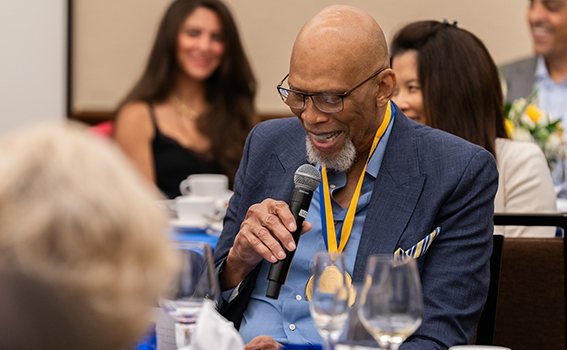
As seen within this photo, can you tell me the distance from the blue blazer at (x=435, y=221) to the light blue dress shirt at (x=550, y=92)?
10.4ft

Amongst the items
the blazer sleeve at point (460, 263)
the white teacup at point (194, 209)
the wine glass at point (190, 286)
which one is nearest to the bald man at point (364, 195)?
the blazer sleeve at point (460, 263)

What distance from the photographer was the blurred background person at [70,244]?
→ 0.50 metres

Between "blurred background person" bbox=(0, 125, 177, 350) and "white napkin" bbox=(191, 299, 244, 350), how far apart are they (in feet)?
1.15

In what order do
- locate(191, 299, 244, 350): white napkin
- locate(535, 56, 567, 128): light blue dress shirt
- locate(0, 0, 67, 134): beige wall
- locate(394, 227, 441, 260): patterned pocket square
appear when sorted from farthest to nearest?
locate(0, 0, 67, 134): beige wall < locate(535, 56, 567, 128): light blue dress shirt < locate(394, 227, 441, 260): patterned pocket square < locate(191, 299, 244, 350): white napkin

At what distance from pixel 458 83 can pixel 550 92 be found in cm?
255

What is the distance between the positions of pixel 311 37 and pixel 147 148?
2.19 meters

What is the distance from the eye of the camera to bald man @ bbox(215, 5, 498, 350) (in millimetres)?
1427

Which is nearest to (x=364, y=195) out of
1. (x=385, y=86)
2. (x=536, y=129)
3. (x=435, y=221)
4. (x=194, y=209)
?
(x=435, y=221)

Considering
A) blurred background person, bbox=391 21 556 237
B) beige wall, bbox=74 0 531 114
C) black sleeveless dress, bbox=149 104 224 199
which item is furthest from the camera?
beige wall, bbox=74 0 531 114

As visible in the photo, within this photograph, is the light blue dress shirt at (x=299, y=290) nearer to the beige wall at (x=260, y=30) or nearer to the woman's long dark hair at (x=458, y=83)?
the woman's long dark hair at (x=458, y=83)

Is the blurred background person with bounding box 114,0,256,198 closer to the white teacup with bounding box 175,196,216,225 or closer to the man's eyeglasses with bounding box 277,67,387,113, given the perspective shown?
the white teacup with bounding box 175,196,216,225

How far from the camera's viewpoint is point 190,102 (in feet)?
12.3

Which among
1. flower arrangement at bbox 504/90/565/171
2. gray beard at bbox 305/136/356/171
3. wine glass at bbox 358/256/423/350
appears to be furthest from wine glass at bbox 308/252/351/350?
flower arrangement at bbox 504/90/565/171

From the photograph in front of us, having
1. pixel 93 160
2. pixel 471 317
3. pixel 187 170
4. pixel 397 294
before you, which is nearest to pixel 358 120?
pixel 471 317
